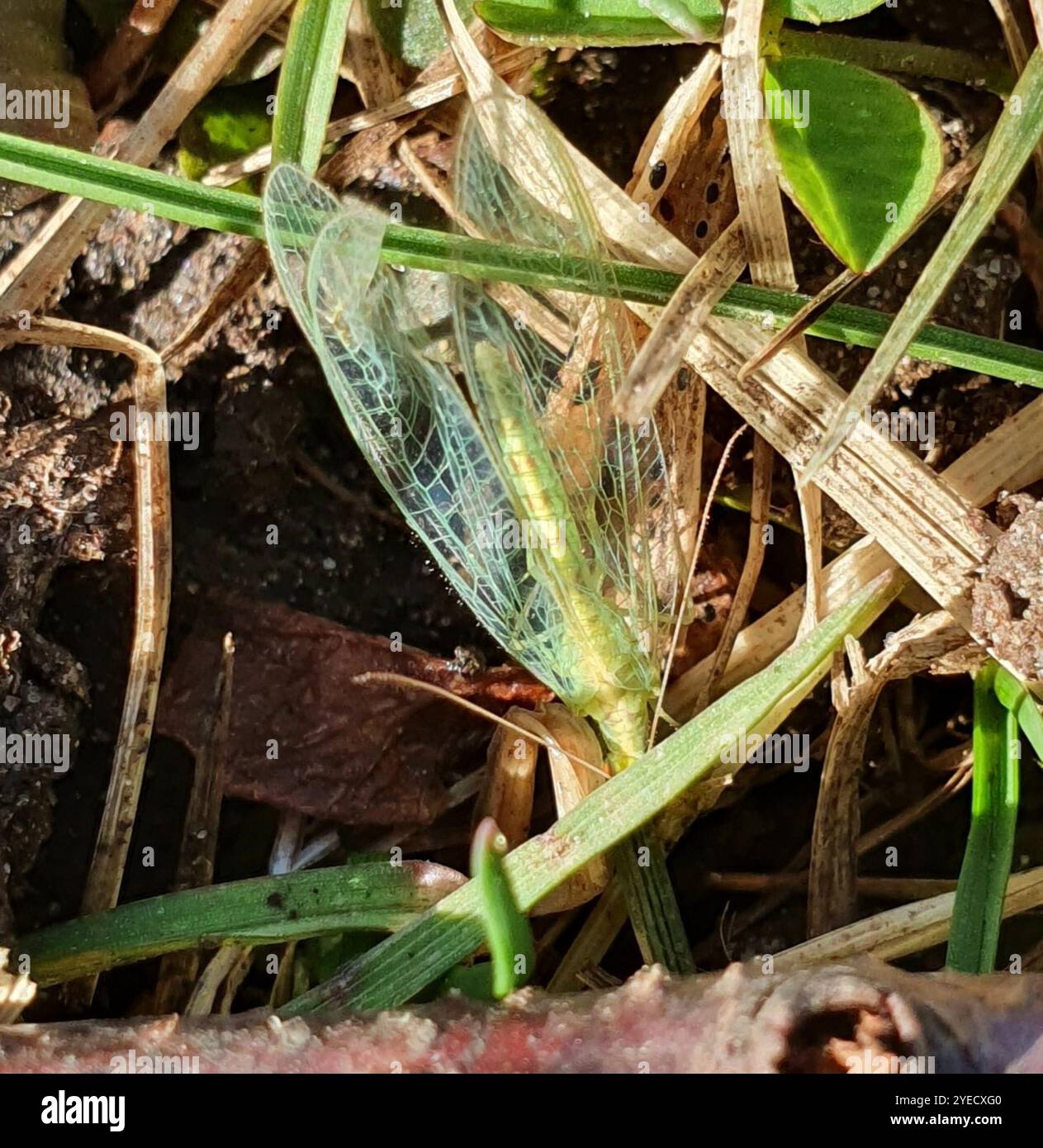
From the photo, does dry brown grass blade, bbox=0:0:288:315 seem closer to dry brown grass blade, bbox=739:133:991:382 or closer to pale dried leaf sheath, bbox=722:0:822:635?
pale dried leaf sheath, bbox=722:0:822:635

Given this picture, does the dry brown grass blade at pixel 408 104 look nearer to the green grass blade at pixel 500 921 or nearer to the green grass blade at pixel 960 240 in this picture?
the green grass blade at pixel 960 240

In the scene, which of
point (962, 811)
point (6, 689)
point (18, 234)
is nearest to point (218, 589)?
point (6, 689)

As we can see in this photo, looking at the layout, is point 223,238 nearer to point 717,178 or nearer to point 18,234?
point 18,234

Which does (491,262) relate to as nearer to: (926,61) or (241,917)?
(926,61)

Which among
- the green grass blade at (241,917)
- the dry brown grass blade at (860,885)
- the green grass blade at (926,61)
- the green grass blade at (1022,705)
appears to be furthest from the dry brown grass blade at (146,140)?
the green grass blade at (1022,705)

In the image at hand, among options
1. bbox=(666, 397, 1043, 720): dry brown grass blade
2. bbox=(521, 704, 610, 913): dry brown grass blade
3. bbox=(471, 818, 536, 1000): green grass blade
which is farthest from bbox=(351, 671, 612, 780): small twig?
bbox=(666, 397, 1043, 720): dry brown grass blade
